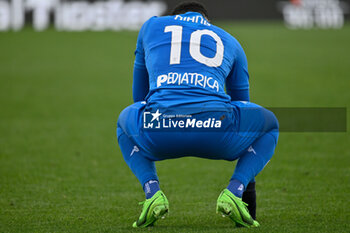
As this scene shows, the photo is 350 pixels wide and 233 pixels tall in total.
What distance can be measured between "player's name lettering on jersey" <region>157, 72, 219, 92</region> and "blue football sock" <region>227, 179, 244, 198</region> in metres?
0.63

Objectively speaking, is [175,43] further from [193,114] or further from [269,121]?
[269,121]

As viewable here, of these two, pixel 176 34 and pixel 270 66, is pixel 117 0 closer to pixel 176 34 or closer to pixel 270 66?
pixel 270 66

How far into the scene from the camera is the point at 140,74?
4551mm

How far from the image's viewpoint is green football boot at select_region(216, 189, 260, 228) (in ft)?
13.1

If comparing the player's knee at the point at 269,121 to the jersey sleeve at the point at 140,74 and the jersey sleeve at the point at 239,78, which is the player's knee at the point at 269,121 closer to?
the jersey sleeve at the point at 239,78

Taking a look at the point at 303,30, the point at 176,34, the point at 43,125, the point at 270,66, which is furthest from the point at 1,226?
the point at 303,30

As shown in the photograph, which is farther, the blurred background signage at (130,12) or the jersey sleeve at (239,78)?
the blurred background signage at (130,12)

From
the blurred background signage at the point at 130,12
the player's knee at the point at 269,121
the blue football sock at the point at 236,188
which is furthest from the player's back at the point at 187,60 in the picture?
the blurred background signage at the point at 130,12

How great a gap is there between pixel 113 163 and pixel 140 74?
3352 millimetres

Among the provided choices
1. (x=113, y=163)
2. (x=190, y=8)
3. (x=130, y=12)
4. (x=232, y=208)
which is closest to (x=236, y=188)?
(x=232, y=208)

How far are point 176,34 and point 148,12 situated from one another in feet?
82.7

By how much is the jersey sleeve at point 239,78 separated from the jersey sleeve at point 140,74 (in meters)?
0.61

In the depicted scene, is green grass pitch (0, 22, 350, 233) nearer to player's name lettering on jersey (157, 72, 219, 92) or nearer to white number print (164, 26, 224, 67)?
player's name lettering on jersey (157, 72, 219, 92)

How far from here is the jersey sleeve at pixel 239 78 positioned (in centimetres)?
440
